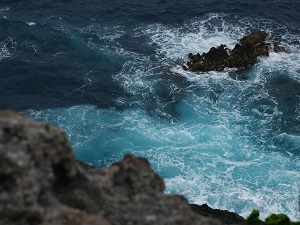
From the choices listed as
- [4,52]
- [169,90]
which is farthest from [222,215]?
[4,52]

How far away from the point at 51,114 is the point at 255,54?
4275cm

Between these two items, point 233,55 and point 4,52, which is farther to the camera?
point 4,52

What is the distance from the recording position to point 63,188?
20.5 m

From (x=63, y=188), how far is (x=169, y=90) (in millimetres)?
62665

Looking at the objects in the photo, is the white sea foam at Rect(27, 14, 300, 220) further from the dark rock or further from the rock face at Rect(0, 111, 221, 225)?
the rock face at Rect(0, 111, 221, 225)

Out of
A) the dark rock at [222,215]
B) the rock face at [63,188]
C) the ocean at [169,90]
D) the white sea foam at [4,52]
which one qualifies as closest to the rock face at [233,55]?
the ocean at [169,90]

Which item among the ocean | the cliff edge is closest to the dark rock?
the ocean

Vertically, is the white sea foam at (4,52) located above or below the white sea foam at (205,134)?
above

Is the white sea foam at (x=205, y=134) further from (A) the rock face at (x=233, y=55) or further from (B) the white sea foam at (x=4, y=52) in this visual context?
(B) the white sea foam at (x=4, y=52)

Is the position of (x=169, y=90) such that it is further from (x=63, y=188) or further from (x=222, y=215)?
(x=63, y=188)

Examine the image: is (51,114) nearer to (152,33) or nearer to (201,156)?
(201,156)

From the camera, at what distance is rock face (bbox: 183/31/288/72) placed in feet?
289

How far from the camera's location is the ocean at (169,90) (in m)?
66.3

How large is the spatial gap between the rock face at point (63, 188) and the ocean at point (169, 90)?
4008 cm
